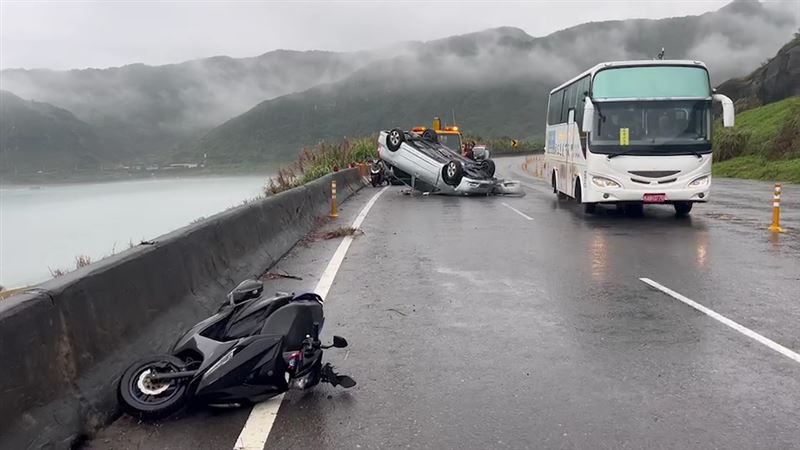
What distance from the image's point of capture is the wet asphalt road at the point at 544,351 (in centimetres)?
422

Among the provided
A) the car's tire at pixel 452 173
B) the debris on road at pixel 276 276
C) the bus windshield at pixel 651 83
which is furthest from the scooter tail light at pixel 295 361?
the car's tire at pixel 452 173

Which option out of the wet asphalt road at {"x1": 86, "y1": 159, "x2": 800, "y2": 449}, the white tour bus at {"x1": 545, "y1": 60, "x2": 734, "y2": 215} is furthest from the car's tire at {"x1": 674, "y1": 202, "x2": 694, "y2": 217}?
the wet asphalt road at {"x1": 86, "y1": 159, "x2": 800, "y2": 449}

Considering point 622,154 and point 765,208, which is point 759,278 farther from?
point 765,208

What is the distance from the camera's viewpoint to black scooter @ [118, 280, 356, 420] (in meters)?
4.43

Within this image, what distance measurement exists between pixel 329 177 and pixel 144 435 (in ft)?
49.8

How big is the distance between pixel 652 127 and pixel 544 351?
424 inches

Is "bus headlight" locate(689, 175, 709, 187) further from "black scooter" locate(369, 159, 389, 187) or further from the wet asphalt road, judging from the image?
"black scooter" locate(369, 159, 389, 187)

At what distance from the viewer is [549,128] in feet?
74.8

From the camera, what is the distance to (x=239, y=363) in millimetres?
4492

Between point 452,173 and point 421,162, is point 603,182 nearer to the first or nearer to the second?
point 452,173

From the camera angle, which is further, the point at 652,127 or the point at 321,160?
the point at 321,160

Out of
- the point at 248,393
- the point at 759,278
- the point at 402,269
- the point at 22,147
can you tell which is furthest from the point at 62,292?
the point at 22,147

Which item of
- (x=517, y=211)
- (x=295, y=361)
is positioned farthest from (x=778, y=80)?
(x=295, y=361)

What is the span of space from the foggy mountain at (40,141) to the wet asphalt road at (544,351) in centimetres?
4514
